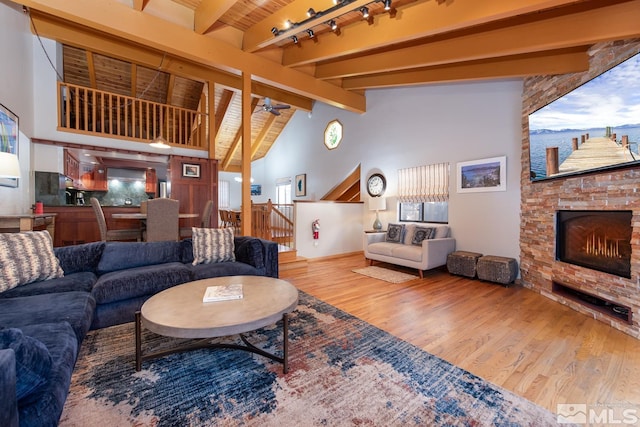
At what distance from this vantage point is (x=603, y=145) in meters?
Result: 2.70

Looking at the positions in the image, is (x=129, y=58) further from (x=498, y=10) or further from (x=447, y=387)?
(x=447, y=387)

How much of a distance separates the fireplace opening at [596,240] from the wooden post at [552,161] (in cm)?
50

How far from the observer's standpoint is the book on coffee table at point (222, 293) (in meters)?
1.97

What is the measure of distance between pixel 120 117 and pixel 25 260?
222 inches

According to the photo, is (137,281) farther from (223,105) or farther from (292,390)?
(223,105)

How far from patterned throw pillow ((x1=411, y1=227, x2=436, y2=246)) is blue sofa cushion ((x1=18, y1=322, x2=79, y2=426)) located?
180 inches

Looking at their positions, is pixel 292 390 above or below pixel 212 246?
below

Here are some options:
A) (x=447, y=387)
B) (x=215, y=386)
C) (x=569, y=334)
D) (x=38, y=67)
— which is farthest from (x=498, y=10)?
(x=38, y=67)

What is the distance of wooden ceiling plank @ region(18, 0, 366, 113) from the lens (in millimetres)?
3105

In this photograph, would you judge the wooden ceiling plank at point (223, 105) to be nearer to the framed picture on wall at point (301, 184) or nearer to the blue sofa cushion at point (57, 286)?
the framed picture on wall at point (301, 184)

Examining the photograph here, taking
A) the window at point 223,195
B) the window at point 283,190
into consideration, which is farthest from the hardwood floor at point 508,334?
the window at point 223,195

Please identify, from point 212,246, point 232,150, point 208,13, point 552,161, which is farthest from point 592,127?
point 232,150

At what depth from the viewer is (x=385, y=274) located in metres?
4.54

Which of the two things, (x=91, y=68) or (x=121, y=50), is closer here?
(x=121, y=50)
